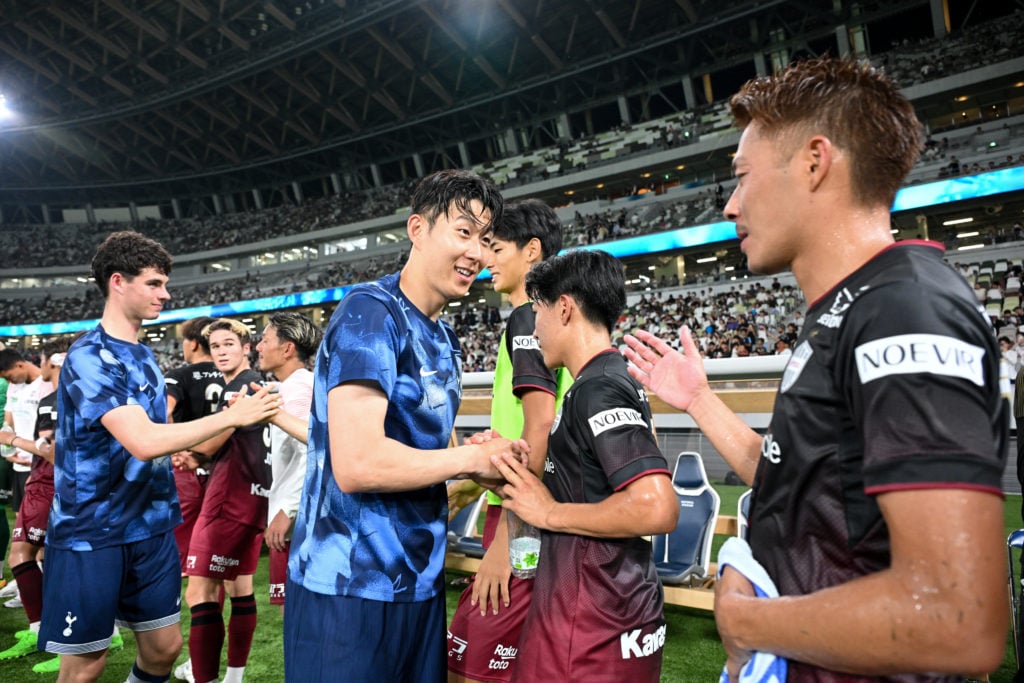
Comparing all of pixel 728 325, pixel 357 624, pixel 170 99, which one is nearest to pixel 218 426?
pixel 357 624

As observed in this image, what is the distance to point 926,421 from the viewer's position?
81 centimetres

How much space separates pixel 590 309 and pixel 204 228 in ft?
180

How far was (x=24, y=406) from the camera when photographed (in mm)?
6484

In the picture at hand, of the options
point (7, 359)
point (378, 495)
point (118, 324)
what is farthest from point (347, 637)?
point (7, 359)

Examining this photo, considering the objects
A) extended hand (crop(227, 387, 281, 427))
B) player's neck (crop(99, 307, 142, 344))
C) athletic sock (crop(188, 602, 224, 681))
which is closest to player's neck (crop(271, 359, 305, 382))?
player's neck (crop(99, 307, 142, 344))

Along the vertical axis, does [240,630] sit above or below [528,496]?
below

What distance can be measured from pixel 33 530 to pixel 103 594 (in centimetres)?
285

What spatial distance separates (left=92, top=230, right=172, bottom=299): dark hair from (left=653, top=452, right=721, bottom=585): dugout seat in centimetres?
387

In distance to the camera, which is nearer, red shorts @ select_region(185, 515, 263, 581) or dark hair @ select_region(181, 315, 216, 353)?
red shorts @ select_region(185, 515, 263, 581)

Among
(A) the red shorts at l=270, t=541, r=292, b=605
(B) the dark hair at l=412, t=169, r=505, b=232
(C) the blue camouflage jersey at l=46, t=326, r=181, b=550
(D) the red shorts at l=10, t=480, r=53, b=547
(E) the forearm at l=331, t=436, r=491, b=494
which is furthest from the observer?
(D) the red shorts at l=10, t=480, r=53, b=547

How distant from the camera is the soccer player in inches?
171

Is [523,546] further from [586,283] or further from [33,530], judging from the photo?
[33,530]

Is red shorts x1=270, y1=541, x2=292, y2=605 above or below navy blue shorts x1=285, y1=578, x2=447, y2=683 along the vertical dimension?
below

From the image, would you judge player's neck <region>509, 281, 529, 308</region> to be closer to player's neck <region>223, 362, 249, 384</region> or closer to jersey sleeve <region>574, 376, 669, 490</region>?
jersey sleeve <region>574, 376, 669, 490</region>
